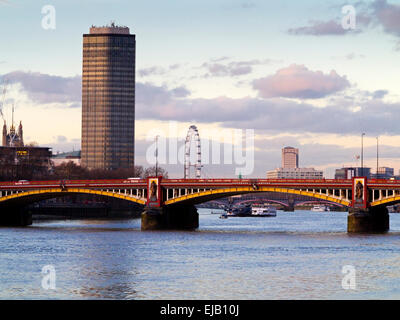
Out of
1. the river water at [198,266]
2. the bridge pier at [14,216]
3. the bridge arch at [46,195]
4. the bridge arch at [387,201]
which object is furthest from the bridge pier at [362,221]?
the bridge pier at [14,216]

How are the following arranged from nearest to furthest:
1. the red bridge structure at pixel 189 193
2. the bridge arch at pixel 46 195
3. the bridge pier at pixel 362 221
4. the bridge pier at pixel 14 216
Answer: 1. the bridge pier at pixel 362 221
2. the red bridge structure at pixel 189 193
3. the bridge arch at pixel 46 195
4. the bridge pier at pixel 14 216

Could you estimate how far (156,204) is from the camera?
4675 inches

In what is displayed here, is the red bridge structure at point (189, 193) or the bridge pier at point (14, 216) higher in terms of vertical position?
the red bridge structure at point (189, 193)

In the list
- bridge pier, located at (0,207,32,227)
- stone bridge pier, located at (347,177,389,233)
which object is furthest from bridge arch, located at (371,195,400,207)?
bridge pier, located at (0,207,32,227)

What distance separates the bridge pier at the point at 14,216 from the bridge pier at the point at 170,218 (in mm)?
25835

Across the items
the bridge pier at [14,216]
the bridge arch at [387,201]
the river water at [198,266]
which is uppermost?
the bridge arch at [387,201]

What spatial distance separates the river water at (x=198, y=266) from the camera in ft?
173

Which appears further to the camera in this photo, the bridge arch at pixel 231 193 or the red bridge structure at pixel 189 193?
the bridge arch at pixel 231 193

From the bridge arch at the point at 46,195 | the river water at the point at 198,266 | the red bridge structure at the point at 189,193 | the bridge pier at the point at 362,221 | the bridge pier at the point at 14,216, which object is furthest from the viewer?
the bridge pier at the point at 14,216

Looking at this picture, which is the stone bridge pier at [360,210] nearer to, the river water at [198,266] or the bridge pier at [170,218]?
the river water at [198,266]

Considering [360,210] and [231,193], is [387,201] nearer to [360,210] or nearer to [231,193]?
[360,210]

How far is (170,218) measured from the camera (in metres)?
121

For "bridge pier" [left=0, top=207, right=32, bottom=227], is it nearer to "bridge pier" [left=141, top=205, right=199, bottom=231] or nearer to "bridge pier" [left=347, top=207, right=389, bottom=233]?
"bridge pier" [left=141, top=205, right=199, bottom=231]

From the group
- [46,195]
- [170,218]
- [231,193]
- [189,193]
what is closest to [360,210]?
[231,193]
